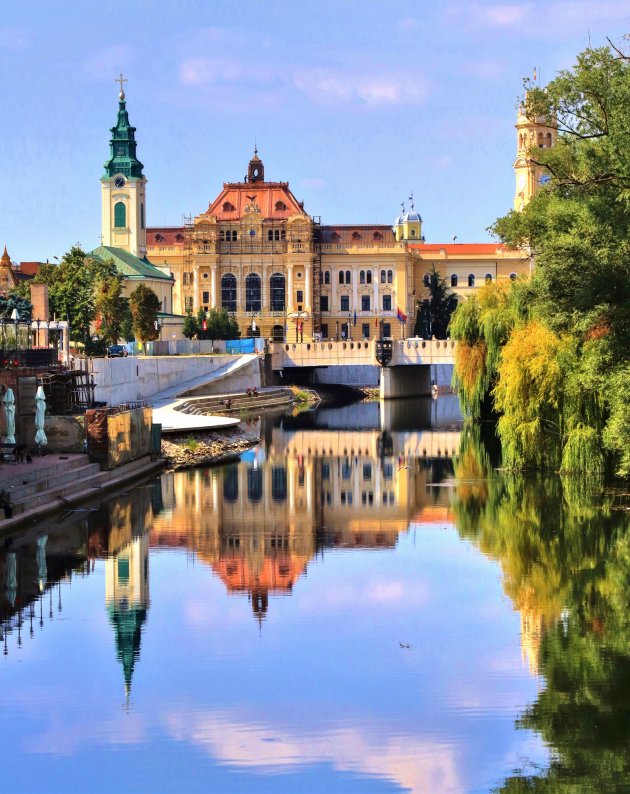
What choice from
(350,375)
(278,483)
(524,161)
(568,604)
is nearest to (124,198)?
(350,375)

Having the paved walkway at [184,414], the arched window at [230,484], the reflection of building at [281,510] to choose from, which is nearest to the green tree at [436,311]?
the paved walkway at [184,414]

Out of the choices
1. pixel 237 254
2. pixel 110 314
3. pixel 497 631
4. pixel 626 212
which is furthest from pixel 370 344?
pixel 497 631

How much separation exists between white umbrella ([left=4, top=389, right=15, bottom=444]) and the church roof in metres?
66.4

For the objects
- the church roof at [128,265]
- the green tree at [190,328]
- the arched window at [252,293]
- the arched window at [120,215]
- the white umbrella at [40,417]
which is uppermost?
the arched window at [120,215]

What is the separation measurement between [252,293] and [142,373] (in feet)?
203

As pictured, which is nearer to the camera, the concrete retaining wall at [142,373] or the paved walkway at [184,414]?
the paved walkway at [184,414]

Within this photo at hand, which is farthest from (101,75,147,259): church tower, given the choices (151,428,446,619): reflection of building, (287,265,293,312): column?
(151,428,446,619): reflection of building

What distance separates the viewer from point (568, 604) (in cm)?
3066

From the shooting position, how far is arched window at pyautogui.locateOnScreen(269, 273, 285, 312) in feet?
467

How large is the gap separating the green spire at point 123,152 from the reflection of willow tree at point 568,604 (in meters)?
94.8

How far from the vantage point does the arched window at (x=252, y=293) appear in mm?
142125

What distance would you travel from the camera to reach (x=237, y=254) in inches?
5546

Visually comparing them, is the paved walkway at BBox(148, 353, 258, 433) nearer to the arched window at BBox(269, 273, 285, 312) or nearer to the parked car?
the parked car

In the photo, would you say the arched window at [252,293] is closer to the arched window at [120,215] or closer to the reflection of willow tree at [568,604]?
the arched window at [120,215]
